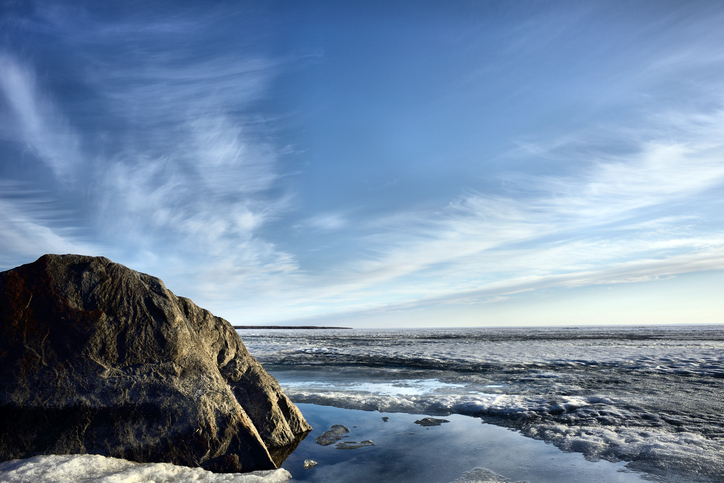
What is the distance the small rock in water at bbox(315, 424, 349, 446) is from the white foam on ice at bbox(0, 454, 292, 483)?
126cm

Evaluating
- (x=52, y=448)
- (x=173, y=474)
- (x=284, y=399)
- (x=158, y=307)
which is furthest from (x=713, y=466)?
(x=52, y=448)

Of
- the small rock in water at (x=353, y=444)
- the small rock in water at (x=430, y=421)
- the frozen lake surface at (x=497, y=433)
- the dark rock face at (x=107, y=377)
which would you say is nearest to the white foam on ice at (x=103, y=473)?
the frozen lake surface at (x=497, y=433)

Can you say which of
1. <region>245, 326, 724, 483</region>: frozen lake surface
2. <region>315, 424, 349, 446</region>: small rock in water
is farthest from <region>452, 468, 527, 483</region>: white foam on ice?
<region>315, 424, 349, 446</region>: small rock in water

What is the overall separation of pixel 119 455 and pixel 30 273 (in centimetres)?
246

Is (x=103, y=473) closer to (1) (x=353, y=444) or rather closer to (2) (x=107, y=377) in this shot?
(2) (x=107, y=377)

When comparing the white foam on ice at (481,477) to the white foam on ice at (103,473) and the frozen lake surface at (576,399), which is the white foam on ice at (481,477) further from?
the white foam on ice at (103,473)

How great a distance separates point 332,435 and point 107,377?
3.20m

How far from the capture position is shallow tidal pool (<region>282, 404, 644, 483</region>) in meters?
4.13

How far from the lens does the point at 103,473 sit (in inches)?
147

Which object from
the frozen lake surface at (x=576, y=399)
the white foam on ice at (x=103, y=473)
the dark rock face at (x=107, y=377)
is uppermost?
the dark rock face at (x=107, y=377)

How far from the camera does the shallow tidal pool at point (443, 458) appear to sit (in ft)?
13.6

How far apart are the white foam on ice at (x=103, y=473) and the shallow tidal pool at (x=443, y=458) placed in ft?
2.32

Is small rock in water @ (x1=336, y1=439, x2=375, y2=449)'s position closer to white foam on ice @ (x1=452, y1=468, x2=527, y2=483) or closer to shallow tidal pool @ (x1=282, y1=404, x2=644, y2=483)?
shallow tidal pool @ (x1=282, y1=404, x2=644, y2=483)

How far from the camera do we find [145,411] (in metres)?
4.27
